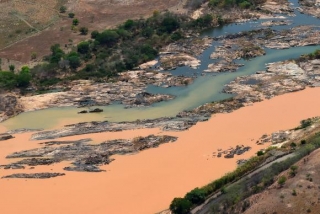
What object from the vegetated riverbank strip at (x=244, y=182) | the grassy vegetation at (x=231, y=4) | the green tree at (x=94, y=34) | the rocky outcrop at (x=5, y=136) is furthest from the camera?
the grassy vegetation at (x=231, y=4)

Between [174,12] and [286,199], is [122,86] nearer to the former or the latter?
[174,12]

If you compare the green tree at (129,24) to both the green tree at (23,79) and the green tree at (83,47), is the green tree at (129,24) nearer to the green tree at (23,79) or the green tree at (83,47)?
the green tree at (83,47)

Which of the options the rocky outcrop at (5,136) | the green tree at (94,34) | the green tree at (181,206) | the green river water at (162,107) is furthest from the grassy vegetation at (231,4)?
the green tree at (181,206)

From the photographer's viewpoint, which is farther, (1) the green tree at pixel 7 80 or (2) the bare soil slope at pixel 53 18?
(2) the bare soil slope at pixel 53 18

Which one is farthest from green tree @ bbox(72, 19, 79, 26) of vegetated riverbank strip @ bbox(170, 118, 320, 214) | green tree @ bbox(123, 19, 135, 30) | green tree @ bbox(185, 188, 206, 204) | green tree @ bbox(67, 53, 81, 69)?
green tree @ bbox(185, 188, 206, 204)

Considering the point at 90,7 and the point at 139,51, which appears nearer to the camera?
the point at 139,51

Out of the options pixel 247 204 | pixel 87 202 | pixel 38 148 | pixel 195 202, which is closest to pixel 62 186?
pixel 87 202
